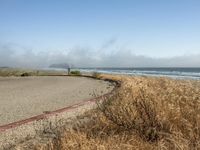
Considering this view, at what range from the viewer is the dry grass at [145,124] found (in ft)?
20.1

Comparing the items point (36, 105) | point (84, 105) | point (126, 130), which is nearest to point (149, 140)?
point (126, 130)

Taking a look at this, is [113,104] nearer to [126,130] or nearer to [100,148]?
[126,130]

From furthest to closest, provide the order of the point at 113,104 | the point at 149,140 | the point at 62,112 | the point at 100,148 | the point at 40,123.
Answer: the point at 62,112 → the point at 40,123 → the point at 113,104 → the point at 149,140 → the point at 100,148

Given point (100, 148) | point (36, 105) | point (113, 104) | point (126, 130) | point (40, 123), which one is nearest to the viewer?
point (100, 148)

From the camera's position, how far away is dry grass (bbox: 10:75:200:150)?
6133 millimetres

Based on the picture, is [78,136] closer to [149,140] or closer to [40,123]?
[149,140]

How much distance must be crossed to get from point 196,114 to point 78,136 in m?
2.22

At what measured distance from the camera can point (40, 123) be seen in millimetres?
10219

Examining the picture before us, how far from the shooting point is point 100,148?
5672mm

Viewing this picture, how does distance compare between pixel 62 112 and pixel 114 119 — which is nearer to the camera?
pixel 114 119

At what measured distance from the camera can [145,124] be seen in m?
7.11

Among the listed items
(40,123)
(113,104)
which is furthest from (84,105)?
(113,104)

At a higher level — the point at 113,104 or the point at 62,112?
the point at 113,104

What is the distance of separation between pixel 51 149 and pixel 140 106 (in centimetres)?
206
